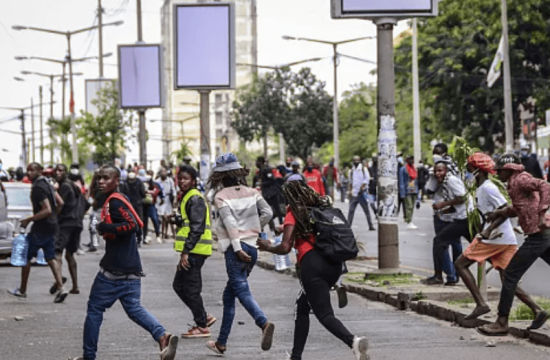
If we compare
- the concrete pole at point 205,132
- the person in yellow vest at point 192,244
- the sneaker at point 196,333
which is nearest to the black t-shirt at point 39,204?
the person in yellow vest at point 192,244

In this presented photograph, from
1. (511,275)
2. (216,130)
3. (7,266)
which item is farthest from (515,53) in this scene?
(216,130)

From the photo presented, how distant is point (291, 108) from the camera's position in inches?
2820

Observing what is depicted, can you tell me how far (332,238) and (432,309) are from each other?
14.7ft

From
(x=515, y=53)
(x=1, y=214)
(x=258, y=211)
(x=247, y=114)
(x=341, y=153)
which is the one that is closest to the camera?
(x=258, y=211)

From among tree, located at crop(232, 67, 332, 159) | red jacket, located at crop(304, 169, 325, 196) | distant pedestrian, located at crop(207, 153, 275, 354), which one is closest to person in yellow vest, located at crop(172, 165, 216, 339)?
distant pedestrian, located at crop(207, 153, 275, 354)

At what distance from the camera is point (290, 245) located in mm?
→ 9164

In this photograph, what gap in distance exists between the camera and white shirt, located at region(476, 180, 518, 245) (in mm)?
11766

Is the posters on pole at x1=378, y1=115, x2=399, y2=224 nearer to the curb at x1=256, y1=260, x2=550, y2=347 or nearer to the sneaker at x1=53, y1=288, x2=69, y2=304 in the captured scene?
the curb at x1=256, y1=260, x2=550, y2=347

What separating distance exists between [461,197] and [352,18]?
3099 millimetres

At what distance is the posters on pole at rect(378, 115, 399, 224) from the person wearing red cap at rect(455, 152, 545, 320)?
412cm

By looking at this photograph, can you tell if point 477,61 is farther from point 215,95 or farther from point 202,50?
point 215,95

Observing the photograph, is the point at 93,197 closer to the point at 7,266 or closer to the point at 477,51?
the point at 7,266

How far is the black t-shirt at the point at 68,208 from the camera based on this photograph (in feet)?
55.5

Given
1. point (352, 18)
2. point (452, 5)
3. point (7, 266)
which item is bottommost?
point (7, 266)
